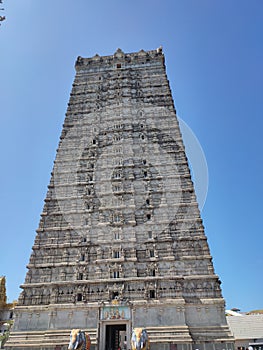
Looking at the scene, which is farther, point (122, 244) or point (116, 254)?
point (122, 244)

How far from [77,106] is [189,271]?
28.3 m

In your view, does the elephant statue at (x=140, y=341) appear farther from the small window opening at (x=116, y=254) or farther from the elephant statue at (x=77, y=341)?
the small window opening at (x=116, y=254)

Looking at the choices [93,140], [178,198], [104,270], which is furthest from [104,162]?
[104,270]

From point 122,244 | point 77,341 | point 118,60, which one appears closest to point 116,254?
point 122,244

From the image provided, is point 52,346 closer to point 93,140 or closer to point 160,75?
Result: point 93,140

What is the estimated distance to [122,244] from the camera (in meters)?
30.0

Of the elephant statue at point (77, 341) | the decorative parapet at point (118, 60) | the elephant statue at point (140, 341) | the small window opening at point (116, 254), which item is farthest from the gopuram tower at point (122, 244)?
the decorative parapet at point (118, 60)

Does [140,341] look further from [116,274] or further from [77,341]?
[116,274]

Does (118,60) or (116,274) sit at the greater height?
(118,60)

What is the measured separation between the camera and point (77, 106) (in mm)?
43625

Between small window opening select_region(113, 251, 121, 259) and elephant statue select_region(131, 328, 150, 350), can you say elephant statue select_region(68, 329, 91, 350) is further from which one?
small window opening select_region(113, 251, 121, 259)

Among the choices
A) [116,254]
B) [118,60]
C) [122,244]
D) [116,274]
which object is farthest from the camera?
[118,60]

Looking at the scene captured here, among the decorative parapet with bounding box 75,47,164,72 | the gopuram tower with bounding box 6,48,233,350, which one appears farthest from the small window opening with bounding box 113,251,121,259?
the decorative parapet with bounding box 75,47,164,72

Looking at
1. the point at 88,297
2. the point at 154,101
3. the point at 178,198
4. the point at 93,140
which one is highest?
the point at 154,101
